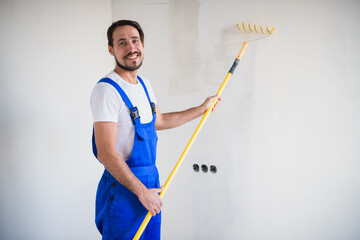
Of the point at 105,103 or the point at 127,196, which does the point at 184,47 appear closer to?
the point at 105,103

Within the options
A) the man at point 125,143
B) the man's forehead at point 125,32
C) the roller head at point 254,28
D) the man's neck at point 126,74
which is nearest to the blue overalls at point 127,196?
the man at point 125,143

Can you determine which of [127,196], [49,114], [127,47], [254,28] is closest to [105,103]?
[127,47]

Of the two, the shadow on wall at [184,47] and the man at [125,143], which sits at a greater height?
the shadow on wall at [184,47]

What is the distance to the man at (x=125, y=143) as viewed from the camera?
1.29m

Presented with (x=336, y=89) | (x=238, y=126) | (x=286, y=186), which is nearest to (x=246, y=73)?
(x=238, y=126)

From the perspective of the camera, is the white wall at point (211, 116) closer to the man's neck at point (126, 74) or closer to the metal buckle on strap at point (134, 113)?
the man's neck at point (126, 74)

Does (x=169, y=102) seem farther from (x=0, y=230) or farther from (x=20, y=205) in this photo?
(x=0, y=230)

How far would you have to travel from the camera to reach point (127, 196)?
4.50ft

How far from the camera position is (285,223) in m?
1.78

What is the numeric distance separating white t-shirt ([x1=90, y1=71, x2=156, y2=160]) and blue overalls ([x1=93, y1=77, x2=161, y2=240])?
0.03 metres

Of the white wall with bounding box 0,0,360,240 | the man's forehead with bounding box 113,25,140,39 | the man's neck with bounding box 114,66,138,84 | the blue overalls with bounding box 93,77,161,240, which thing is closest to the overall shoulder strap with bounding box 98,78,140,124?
the blue overalls with bounding box 93,77,161,240

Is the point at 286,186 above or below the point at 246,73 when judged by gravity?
below

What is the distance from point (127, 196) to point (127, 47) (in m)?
0.67

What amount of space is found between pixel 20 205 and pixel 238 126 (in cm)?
136
